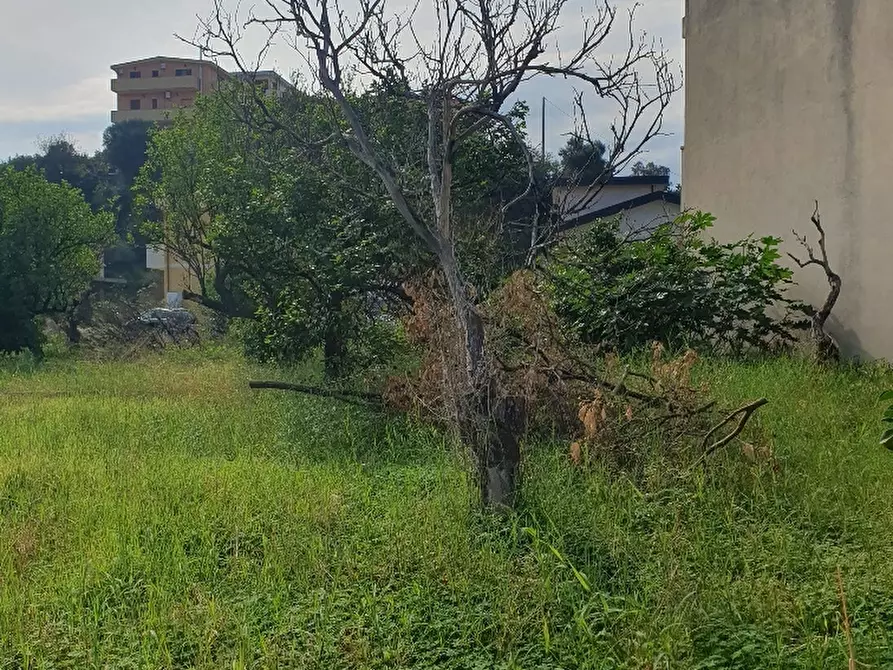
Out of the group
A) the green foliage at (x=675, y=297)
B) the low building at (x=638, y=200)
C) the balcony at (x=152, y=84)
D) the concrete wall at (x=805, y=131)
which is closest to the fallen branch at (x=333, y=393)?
the green foliage at (x=675, y=297)

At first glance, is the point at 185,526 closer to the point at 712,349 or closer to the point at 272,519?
the point at 272,519

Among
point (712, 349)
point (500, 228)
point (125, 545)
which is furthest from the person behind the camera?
point (712, 349)

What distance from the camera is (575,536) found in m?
3.69

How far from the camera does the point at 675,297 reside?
24.2 feet

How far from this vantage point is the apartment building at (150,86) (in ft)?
151

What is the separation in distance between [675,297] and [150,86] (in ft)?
154

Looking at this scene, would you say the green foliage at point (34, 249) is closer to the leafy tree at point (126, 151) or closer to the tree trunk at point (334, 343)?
the tree trunk at point (334, 343)

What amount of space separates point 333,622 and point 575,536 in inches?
48.1

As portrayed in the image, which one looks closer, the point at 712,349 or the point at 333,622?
the point at 333,622

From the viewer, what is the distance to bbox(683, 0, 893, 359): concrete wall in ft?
24.5

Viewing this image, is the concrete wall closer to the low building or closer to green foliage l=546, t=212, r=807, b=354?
green foliage l=546, t=212, r=807, b=354

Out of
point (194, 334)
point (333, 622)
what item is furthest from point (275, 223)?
point (194, 334)

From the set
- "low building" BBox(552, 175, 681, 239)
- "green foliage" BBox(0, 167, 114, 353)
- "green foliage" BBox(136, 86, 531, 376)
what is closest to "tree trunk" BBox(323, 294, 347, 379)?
"green foliage" BBox(136, 86, 531, 376)

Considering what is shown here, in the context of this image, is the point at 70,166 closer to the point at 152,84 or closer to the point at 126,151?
the point at 126,151
